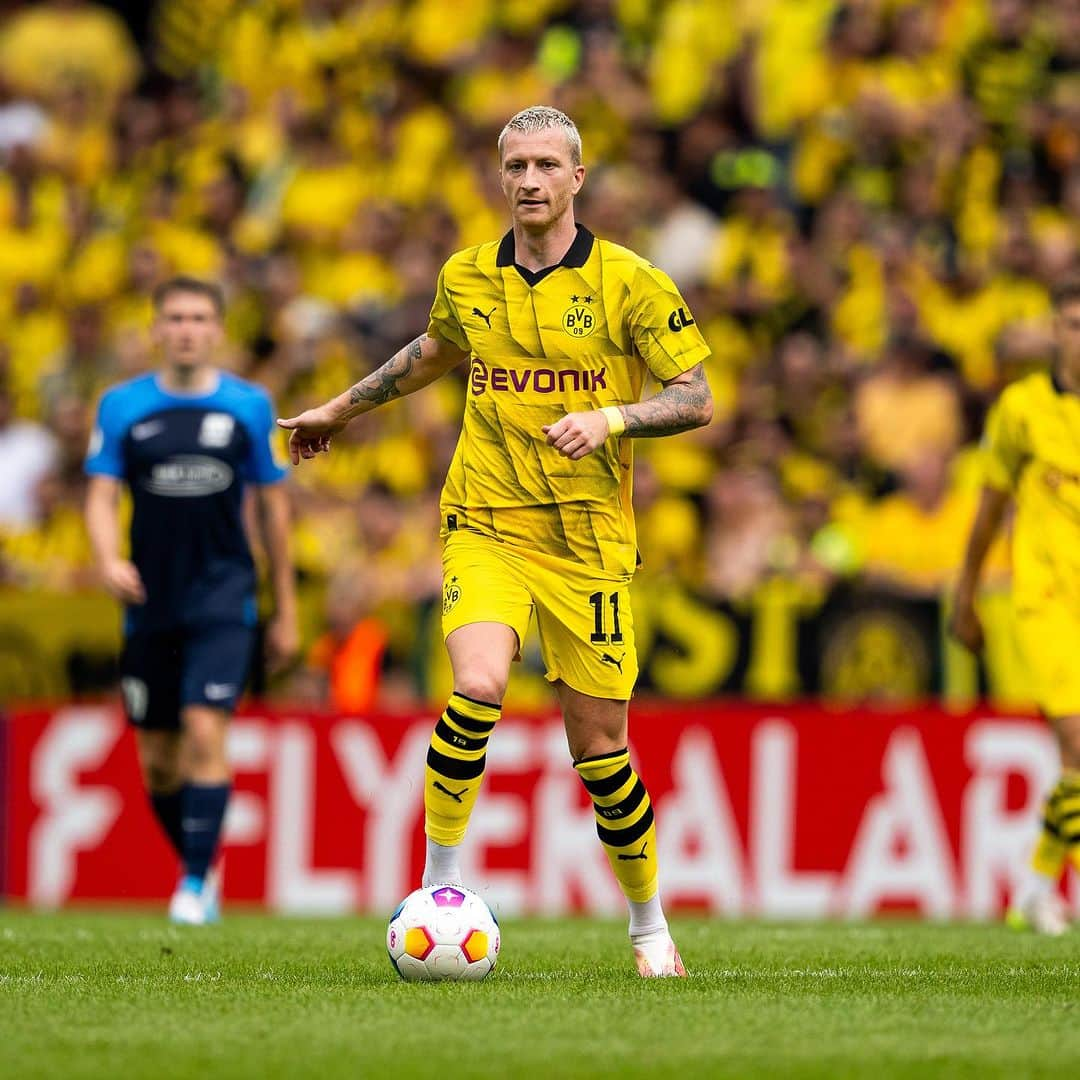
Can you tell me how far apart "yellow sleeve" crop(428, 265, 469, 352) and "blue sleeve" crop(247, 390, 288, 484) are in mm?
2913

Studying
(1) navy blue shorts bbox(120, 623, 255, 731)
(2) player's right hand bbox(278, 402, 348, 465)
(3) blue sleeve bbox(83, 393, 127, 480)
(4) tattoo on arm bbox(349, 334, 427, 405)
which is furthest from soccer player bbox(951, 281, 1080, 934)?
(3) blue sleeve bbox(83, 393, 127, 480)

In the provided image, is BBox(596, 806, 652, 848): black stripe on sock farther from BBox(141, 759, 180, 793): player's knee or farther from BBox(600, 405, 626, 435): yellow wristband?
BBox(141, 759, 180, 793): player's knee

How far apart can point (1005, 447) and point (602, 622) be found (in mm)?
2772

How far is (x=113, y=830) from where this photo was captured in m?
12.8

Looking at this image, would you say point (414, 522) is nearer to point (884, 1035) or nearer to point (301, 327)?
point (301, 327)

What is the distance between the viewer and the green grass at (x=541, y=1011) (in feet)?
16.4

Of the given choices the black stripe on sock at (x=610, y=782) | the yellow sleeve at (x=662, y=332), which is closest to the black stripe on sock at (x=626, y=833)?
the black stripe on sock at (x=610, y=782)

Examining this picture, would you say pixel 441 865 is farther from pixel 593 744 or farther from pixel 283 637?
pixel 283 637

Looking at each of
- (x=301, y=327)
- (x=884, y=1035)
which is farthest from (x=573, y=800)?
(x=884, y=1035)

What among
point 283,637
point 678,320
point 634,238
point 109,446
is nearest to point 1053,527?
point 678,320

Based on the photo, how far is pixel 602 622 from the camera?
6766 mm

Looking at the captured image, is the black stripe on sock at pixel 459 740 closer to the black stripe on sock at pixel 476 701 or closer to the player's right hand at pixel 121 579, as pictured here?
the black stripe on sock at pixel 476 701

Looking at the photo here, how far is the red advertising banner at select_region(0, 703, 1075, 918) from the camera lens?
12.1 m

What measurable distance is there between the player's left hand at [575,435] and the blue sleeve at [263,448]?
3846 millimetres
